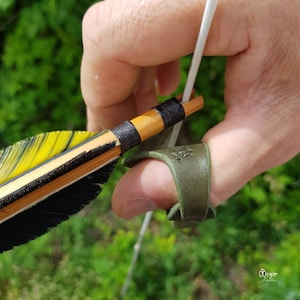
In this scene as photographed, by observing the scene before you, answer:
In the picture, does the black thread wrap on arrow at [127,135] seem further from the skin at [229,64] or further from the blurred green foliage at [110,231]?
the blurred green foliage at [110,231]

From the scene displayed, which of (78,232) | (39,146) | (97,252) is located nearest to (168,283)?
(97,252)

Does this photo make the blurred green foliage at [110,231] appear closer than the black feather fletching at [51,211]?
No

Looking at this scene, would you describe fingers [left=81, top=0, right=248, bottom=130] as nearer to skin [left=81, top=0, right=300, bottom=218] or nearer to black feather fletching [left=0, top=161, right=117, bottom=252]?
skin [left=81, top=0, right=300, bottom=218]

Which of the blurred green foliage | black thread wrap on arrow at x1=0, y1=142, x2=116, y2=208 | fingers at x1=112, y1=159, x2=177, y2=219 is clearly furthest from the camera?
the blurred green foliage

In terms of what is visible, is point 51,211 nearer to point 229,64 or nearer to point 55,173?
point 55,173

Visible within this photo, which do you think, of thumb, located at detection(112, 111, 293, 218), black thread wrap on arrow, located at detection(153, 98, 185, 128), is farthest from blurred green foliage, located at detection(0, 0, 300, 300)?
black thread wrap on arrow, located at detection(153, 98, 185, 128)

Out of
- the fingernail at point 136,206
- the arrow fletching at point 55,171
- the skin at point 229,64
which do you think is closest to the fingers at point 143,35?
the skin at point 229,64
